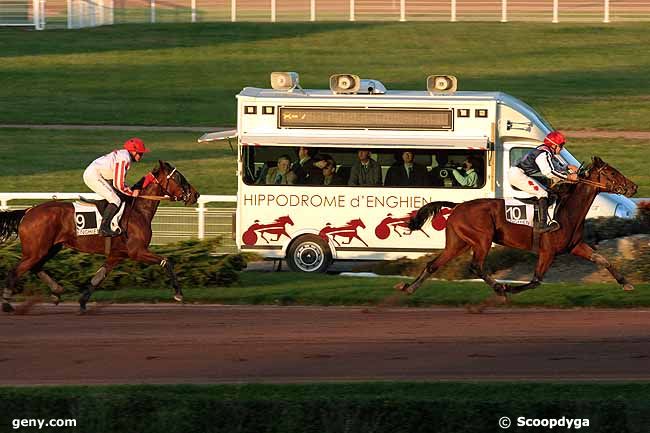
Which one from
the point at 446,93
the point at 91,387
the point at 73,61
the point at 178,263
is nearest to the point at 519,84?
the point at 73,61

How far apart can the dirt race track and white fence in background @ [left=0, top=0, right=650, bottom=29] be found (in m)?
40.1

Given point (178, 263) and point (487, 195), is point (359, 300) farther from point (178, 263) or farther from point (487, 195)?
point (487, 195)

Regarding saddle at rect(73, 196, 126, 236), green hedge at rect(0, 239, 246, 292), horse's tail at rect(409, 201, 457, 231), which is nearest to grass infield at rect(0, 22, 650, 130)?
green hedge at rect(0, 239, 246, 292)

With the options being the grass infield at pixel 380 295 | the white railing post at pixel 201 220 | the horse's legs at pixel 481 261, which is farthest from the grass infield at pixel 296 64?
the horse's legs at pixel 481 261

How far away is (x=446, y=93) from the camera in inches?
802

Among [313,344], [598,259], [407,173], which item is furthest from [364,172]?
[313,344]

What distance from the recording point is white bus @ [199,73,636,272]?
1991 cm

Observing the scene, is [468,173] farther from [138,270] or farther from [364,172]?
[138,270]

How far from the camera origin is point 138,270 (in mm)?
17375

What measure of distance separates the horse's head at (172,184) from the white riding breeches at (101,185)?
51 centimetres

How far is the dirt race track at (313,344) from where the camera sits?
39.7 feet

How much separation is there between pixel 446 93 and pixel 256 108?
2.78m

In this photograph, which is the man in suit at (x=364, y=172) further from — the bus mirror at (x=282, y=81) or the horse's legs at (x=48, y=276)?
the horse's legs at (x=48, y=276)

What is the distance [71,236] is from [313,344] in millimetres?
3582
